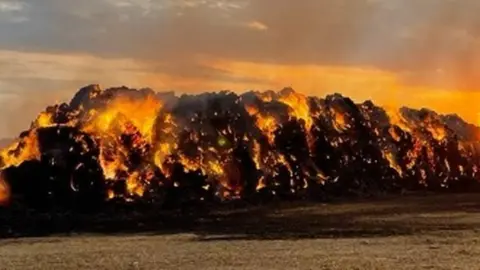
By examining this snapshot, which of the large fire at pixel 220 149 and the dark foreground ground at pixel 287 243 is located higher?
the large fire at pixel 220 149

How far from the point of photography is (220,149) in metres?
62.8

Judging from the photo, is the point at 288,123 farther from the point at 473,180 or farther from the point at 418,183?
the point at 473,180

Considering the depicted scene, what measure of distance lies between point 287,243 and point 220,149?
25.8 meters

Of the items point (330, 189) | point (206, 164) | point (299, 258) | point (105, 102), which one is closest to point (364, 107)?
point (330, 189)

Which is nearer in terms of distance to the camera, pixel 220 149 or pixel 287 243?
pixel 287 243

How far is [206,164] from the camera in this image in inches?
2375

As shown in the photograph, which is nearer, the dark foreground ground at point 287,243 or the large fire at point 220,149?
the dark foreground ground at point 287,243

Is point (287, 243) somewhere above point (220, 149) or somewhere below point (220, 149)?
below

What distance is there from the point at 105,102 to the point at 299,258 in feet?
114

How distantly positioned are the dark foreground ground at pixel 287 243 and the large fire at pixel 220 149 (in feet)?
25.3

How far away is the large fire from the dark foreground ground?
770 cm

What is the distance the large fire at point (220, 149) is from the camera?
5634cm

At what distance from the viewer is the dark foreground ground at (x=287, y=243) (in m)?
32.0

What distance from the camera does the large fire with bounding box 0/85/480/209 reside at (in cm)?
5634
